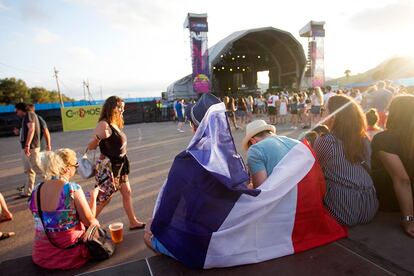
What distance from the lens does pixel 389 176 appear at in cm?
284

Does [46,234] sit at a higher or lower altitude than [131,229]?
higher

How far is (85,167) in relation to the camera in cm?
299

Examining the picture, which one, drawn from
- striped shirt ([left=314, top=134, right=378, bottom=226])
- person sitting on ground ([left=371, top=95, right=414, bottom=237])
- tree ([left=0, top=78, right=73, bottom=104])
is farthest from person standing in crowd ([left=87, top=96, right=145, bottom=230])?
tree ([left=0, top=78, right=73, bottom=104])

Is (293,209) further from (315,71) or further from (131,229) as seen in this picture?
(315,71)

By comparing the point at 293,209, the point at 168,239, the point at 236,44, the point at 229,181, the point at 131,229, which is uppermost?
the point at 236,44

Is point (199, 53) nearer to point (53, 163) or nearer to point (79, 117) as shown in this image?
point (79, 117)

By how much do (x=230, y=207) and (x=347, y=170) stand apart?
1168mm

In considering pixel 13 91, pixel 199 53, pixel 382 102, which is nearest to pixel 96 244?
pixel 382 102

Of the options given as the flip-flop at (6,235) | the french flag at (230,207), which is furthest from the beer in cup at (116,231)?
the flip-flop at (6,235)

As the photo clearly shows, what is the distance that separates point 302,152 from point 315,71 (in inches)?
1315

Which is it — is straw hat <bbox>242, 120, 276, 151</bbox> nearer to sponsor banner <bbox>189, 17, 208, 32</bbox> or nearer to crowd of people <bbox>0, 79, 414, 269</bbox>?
crowd of people <bbox>0, 79, 414, 269</bbox>

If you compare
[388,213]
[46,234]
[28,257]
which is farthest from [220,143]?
[28,257]

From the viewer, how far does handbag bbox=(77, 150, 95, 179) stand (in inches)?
117

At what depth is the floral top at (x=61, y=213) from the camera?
2363mm
